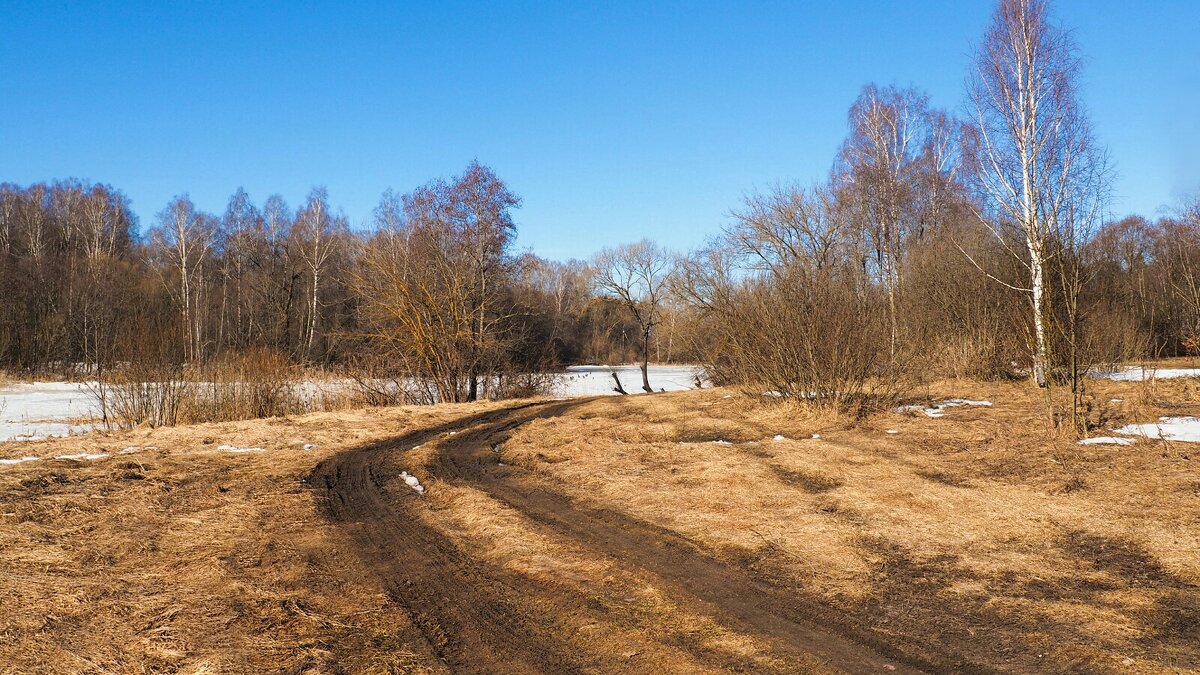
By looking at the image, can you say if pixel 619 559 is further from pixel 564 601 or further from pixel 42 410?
pixel 42 410

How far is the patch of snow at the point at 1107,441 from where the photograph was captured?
811cm

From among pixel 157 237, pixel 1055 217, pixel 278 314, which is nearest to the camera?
pixel 1055 217

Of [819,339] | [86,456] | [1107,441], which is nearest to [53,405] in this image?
[86,456]

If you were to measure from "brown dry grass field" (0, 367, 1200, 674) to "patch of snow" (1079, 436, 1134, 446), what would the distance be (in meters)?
0.13

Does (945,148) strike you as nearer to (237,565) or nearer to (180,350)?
(180,350)

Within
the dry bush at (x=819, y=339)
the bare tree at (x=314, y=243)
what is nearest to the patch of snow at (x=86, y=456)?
the dry bush at (x=819, y=339)

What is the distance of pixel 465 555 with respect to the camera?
532 cm

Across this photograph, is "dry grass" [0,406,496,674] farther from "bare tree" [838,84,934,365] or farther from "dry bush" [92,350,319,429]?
"bare tree" [838,84,934,365]

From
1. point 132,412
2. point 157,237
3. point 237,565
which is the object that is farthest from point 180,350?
point 157,237

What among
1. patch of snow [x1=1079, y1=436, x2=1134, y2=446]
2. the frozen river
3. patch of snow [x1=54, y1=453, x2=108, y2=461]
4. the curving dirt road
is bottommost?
the curving dirt road

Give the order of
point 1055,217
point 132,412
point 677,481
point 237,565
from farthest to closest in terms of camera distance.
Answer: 1. point 132,412
2. point 1055,217
3. point 677,481
4. point 237,565

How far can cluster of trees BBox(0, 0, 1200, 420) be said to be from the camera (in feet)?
39.1

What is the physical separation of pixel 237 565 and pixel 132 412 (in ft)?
35.2

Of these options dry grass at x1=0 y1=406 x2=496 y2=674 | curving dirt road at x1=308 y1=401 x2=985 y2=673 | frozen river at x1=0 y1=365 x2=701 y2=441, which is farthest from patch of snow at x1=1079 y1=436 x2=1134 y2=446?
frozen river at x1=0 y1=365 x2=701 y2=441
